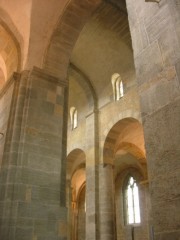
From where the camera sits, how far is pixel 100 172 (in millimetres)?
11281

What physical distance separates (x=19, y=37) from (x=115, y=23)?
4.39 meters

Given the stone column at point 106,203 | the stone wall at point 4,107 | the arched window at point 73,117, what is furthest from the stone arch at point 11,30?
the arched window at point 73,117

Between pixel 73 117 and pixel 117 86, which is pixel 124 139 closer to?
pixel 117 86

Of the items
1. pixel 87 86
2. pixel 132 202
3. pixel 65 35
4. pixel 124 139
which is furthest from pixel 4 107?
pixel 132 202

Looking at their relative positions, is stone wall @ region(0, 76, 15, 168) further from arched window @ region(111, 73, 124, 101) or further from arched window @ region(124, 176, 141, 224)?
arched window @ region(124, 176, 141, 224)

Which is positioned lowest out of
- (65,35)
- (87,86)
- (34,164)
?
(34,164)

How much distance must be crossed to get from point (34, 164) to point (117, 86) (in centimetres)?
706

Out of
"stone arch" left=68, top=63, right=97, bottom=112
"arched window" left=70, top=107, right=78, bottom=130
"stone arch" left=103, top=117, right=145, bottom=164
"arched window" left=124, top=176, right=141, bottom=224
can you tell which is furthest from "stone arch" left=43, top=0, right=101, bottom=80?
"arched window" left=124, top=176, right=141, bottom=224

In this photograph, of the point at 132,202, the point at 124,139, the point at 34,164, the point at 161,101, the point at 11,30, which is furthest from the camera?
the point at 132,202

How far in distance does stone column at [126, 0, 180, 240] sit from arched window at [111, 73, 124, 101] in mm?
8741

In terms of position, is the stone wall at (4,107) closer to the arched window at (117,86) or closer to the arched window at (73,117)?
the arched window at (117,86)

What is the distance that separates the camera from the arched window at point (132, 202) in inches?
648

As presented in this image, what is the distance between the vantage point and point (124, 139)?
13516mm

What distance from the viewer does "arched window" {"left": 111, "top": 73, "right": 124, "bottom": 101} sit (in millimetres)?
12204
